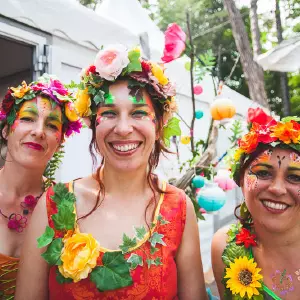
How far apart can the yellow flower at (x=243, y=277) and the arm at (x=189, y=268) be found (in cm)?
15

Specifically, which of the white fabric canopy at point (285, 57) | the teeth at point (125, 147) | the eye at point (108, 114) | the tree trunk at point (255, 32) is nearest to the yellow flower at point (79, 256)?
the teeth at point (125, 147)

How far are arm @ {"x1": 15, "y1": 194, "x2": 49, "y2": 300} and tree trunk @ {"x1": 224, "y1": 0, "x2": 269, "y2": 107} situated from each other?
7626 mm

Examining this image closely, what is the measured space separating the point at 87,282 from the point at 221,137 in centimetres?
652

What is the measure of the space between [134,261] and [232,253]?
0.58 m

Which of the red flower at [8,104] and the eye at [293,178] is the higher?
the red flower at [8,104]

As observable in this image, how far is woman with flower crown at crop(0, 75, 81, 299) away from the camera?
2066 mm

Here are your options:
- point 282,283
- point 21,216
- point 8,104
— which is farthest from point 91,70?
point 282,283

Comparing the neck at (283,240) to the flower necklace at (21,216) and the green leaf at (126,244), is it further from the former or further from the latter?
the flower necklace at (21,216)

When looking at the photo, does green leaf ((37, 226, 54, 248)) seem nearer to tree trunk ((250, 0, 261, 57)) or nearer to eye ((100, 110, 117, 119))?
eye ((100, 110, 117, 119))

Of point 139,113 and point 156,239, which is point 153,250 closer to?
point 156,239

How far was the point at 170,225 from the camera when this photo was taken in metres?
1.77

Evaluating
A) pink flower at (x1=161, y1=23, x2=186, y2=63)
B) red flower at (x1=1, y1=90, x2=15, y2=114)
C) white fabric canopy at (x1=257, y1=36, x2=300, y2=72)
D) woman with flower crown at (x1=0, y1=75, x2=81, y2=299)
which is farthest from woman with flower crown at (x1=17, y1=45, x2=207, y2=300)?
white fabric canopy at (x1=257, y1=36, x2=300, y2=72)

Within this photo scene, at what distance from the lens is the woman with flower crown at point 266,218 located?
5.76ft

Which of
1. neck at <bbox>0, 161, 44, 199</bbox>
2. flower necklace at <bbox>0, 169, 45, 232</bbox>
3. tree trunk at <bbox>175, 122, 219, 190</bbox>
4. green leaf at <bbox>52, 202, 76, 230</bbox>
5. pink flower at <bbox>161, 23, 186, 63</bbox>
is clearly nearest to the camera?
green leaf at <bbox>52, 202, 76, 230</bbox>
